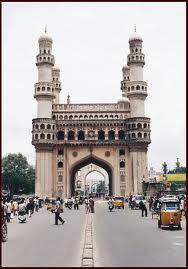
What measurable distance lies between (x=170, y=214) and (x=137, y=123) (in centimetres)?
4118

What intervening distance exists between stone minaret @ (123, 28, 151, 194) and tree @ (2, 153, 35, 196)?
24528 mm

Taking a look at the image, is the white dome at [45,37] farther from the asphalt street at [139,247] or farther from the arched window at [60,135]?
the asphalt street at [139,247]

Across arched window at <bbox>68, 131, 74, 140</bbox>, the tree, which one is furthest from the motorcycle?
the tree

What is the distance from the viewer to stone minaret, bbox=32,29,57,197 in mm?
58397

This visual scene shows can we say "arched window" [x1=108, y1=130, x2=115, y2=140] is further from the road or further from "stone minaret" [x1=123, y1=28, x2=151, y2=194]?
the road

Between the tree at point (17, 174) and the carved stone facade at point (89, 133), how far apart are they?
1770 cm

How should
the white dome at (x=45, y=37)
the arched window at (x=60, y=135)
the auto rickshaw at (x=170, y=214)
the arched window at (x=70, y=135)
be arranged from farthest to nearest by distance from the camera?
the arched window at (x=70, y=135) → the white dome at (x=45, y=37) → the arched window at (x=60, y=135) → the auto rickshaw at (x=170, y=214)

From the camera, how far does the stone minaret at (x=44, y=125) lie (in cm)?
5840

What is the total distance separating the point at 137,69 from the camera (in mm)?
61562

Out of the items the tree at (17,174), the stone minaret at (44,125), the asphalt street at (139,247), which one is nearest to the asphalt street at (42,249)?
the asphalt street at (139,247)

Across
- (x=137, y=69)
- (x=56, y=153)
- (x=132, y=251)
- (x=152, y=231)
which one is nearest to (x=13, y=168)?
(x=56, y=153)

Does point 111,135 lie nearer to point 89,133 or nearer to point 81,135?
point 89,133

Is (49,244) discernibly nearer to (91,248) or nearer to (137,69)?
(91,248)

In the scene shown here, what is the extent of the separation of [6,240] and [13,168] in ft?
209
